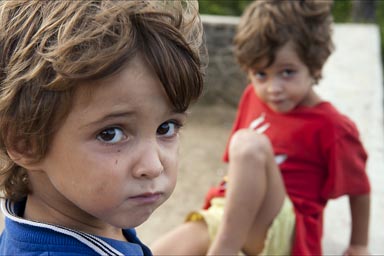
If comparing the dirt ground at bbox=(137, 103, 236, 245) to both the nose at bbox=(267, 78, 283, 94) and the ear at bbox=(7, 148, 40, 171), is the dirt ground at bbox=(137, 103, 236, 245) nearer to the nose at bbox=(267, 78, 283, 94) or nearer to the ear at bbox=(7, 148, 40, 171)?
the nose at bbox=(267, 78, 283, 94)

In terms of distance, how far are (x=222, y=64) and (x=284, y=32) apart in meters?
3.82

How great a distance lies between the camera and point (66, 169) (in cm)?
130

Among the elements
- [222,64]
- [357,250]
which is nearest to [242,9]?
[222,64]

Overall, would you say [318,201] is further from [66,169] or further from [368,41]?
[368,41]

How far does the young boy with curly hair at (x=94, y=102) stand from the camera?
1.21 metres

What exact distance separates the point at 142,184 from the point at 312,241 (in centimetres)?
135

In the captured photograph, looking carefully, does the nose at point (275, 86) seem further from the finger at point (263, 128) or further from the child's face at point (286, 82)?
the finger at point (263, 128)

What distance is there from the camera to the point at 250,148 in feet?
7.43

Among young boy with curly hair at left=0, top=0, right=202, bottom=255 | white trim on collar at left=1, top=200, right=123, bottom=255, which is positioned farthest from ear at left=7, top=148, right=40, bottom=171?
white trim on collar at left=1, top=200, right=123, bottom=255

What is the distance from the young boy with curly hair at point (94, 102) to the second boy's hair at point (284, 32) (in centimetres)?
116

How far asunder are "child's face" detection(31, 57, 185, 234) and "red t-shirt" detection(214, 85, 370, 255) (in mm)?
1190

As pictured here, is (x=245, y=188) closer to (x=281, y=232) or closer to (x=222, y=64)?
(x=281, y=232)

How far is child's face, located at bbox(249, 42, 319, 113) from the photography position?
2492mm

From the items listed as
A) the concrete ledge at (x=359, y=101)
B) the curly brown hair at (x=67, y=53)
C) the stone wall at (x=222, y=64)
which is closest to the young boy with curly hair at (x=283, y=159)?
the concrete ledge at (x=359, y=101)
